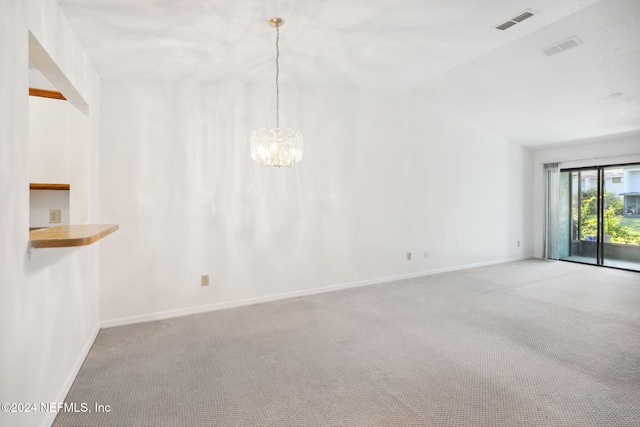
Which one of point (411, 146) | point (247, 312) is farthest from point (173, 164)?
point (411, 146)

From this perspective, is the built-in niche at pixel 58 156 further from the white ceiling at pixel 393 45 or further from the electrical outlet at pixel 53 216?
the white ceiling at pixel 393 45

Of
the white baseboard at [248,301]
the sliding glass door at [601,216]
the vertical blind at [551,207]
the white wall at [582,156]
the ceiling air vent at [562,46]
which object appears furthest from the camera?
the vertical blind at [551,207]

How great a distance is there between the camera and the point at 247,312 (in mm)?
4047

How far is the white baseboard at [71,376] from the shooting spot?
200 cm

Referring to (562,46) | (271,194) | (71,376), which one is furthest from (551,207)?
(71,376)

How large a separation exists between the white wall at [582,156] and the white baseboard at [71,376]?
801 cm

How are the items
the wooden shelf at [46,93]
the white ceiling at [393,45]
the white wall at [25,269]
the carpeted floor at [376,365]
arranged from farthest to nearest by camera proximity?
the wooden shelf at [46,93], the white ceiling at [393,45], the carpeted floor at [376,365], the white wall at [25,269]

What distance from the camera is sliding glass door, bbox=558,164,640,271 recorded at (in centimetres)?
632

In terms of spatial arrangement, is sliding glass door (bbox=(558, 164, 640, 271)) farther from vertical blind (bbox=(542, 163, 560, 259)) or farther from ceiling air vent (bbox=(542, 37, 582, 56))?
ceiling air vent (bbox=(542, 37, 582, 56))

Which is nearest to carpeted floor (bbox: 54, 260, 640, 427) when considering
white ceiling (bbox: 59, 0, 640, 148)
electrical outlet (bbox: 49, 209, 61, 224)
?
electrical outlet (bbox: 49, 209, 61, 224)

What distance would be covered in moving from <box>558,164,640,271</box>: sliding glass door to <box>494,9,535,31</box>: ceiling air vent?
4.77 meters

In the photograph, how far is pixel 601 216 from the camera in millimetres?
6660

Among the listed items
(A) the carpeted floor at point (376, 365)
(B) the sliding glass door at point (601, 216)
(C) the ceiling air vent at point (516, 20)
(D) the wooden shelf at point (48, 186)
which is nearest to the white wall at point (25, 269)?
(A) the carpeted floor at point (376, 365)

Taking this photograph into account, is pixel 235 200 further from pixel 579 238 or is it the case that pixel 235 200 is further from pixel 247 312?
pixel 579 238
